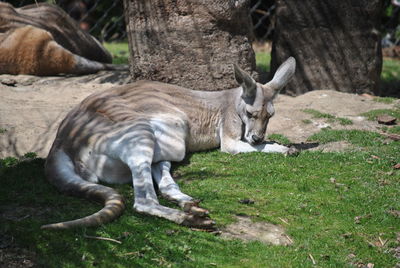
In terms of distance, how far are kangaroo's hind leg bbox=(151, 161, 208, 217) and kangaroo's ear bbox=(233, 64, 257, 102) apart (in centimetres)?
130

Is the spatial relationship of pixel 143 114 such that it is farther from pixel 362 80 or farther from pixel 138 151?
pixel 362 80

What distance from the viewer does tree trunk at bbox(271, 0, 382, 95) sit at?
9.80 meters

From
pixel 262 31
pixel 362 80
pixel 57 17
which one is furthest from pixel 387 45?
pixel 57 17

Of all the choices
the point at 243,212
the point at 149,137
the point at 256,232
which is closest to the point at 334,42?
the point at 149,137

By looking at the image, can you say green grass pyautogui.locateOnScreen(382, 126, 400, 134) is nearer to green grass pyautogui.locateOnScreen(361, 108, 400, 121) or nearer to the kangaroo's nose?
green grass pyautogui.locateOnScreen(361, 108, 400, 121)

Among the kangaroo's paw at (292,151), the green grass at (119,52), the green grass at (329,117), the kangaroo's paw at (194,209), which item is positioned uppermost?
the kangaroo's paw at (194,209)

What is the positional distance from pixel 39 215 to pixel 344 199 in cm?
247

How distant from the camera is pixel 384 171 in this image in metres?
6.48

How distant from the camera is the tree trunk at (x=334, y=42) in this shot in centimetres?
980

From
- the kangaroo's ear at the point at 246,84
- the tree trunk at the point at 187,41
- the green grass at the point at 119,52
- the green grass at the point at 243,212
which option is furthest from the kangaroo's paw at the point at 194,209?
the green grass at the point at 119,52

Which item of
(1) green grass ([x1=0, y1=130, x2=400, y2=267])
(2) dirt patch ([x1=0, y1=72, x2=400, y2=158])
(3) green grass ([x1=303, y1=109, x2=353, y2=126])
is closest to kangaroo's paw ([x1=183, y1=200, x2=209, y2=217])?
(1) green grass ([x1=0, y1=130, x2=400, y2=267])

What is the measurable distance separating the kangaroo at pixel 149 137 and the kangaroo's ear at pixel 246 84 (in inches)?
0.4

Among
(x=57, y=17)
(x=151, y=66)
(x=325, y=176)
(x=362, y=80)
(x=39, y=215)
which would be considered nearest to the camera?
(x=39, y=215)

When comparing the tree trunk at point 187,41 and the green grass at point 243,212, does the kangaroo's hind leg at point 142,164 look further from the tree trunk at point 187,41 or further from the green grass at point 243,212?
the tree trunk at point 187,41
